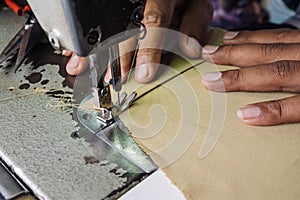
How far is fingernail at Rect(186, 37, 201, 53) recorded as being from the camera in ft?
3.54

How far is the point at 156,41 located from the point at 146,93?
0.14 m

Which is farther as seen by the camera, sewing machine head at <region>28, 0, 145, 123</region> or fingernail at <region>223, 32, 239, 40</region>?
fingernail at <region>223, 32, 239, 40</region>

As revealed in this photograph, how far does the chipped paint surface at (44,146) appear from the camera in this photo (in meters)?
0.73

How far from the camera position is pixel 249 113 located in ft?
2.87

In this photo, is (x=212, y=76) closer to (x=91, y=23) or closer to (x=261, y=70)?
(x=261, y=70)

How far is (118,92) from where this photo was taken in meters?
0.88

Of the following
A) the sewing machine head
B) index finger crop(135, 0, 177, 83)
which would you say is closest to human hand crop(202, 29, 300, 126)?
index finger crop(135, 0, 177, 83)

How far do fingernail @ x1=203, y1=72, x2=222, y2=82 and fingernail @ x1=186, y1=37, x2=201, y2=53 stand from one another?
114 mm

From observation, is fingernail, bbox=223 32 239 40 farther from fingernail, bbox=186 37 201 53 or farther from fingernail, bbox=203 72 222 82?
fingernail, bbox=203 72 222 82

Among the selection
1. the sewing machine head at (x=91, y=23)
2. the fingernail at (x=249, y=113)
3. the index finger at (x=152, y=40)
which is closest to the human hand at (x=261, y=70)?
the fingernail at (x=249, y=113)

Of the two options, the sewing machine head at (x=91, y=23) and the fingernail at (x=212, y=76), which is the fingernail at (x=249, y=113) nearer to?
the fingernail at (x=212, y=76)

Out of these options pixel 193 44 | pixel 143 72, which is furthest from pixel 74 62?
pixel 193 44

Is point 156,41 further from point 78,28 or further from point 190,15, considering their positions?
point 78,28

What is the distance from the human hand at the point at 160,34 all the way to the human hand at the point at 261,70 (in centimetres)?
6
